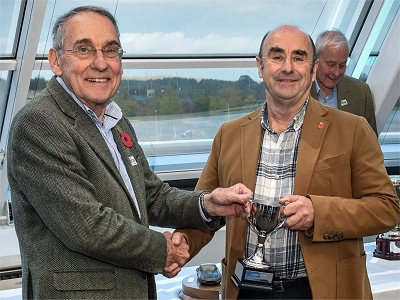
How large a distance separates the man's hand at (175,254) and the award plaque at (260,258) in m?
0.24

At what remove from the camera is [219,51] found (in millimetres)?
5016

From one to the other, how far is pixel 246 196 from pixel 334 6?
3.60 meters

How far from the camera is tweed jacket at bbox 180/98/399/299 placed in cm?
214

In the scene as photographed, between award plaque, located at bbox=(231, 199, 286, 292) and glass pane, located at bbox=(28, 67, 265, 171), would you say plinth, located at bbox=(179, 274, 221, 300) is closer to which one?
award plaque, located at bbox=(231, 199, 286, 292)

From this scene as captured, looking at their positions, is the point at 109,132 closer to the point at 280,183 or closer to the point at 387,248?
the point at 280,183

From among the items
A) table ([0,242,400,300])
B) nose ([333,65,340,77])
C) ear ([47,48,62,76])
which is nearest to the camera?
ear ([47,48,62,76])

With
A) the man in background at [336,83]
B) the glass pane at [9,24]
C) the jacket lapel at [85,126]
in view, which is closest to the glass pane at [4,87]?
the glass pane at [9,24]

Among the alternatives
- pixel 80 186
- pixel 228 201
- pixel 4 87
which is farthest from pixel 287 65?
pixel 4 87

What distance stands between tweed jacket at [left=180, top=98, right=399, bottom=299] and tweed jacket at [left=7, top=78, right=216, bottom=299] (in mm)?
532

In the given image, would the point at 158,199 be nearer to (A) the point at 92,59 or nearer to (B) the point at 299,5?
(A) the point at 92,59

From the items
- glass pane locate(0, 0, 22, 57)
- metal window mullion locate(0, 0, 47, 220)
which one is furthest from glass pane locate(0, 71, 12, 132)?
glass pane locate(0, 0, 22, 57)

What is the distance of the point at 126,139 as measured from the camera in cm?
220

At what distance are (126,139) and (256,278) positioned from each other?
0.71m

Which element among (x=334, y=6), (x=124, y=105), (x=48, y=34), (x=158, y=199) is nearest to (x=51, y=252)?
(x=158, y=199)
